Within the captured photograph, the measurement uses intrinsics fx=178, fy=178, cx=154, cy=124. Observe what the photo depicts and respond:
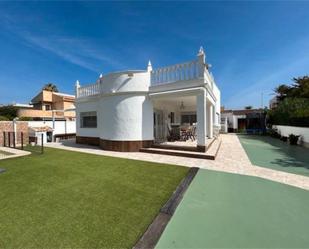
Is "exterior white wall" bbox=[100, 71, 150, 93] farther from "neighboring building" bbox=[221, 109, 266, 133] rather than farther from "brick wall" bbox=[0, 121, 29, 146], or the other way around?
"neighboring building" bbox=[221, 109, 266, 133]

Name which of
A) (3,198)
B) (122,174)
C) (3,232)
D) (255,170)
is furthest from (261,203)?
(3,198)

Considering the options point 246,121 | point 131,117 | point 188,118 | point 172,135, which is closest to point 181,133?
point 172,135

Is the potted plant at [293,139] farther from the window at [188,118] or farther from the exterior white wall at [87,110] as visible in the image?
the exterior white wall at [87,110]

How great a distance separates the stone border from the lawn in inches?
4.6

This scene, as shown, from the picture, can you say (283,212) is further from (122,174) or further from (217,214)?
(122,174)

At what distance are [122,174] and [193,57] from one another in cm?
714

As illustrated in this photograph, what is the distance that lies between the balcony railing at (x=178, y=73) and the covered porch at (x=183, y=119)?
778 millimetres

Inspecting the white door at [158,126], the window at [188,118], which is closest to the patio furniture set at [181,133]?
the white door at [158,126]

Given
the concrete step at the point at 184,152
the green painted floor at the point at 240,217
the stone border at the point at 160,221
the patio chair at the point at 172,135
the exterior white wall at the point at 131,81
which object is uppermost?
the exterior white wall at the point at 131,81

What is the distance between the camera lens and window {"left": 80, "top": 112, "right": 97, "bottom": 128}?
14343mm

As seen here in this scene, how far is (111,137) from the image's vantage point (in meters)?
11.7

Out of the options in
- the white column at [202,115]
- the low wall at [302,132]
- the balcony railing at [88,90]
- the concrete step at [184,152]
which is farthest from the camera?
the balcony railing at [88,90]

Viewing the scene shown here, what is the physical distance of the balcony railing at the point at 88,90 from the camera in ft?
45.2

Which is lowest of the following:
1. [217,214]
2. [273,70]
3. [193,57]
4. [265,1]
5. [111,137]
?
[217,214]
